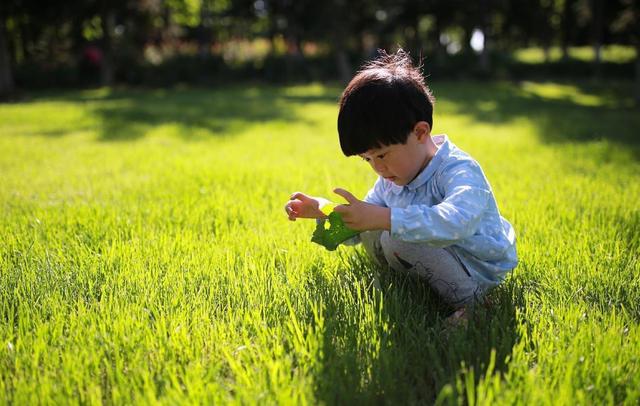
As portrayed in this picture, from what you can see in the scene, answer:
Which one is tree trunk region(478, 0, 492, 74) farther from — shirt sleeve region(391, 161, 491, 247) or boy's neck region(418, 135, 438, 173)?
shirt sleeve region(391, 161, 491, 247)

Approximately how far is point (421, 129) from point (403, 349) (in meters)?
0.78

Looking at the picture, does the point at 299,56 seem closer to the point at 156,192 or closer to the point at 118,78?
the point at 118,78

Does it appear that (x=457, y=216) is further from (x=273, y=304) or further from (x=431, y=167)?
(x=273, y=304)

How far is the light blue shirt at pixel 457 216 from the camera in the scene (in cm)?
173

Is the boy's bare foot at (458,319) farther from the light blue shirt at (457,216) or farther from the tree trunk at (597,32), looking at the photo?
the tree trunk at (597,32)

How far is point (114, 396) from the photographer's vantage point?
4.57 ft

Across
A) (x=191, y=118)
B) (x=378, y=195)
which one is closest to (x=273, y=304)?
(x=378, y=195)

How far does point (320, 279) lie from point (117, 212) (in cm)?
165

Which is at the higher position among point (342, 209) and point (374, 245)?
point (342, 209)

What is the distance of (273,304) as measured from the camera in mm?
1955

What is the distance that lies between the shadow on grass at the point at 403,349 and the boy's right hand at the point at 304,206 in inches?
12.0

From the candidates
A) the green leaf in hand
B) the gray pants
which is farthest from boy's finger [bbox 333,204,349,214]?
the gray pants

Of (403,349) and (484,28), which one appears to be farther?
(484,28)

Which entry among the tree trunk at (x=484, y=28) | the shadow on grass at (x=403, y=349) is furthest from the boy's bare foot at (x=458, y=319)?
the tree trunk at (x=484, y=28)
